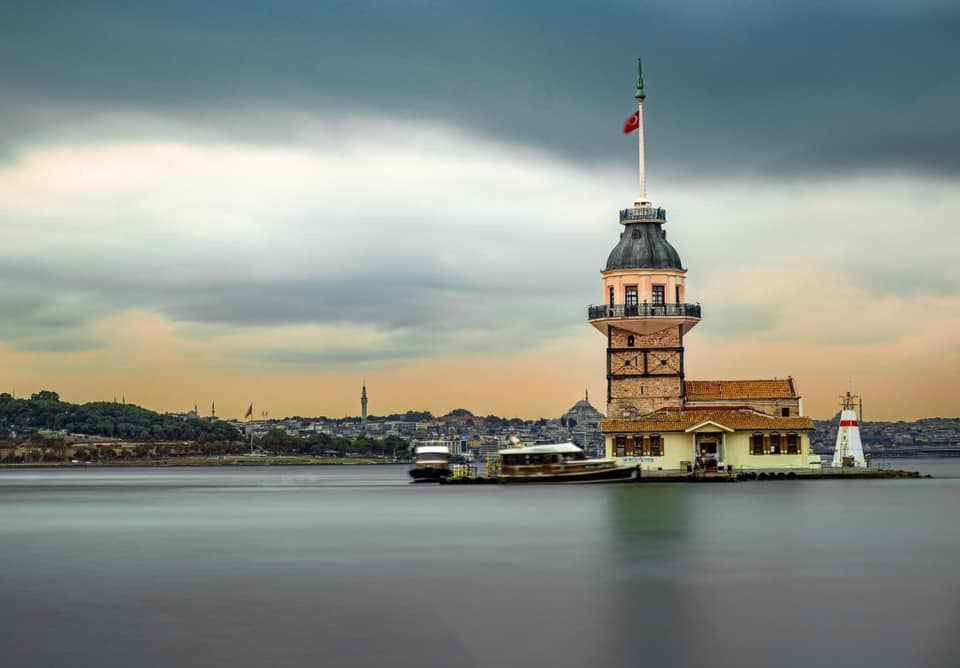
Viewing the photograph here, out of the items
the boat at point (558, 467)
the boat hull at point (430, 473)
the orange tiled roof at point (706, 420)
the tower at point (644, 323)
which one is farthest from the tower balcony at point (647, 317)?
the boat hull at point (430, 473)

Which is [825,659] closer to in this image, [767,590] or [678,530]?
[767,590]

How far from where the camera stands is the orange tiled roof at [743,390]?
357 feet

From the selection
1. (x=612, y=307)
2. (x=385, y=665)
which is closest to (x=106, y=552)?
(x=385, y=665)

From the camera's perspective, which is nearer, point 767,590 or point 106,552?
point 767,590

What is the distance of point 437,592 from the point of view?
41.2 meters

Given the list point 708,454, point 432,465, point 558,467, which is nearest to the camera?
point 708,454

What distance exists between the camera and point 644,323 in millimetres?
107375

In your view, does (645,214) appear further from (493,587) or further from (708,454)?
(493,587)

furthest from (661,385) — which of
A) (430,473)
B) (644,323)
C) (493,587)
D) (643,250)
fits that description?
(493,587)

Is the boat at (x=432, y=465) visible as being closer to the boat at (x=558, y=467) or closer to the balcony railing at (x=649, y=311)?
the boat at (x=558, y=467)

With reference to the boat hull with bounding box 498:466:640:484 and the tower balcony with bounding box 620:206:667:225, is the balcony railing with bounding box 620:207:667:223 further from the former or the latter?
the boat hull with bounding box 498:466:640:484

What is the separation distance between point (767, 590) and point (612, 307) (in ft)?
222

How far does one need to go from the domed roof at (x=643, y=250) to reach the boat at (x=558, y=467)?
1373 centimetres

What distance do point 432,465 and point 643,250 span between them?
124 feet
